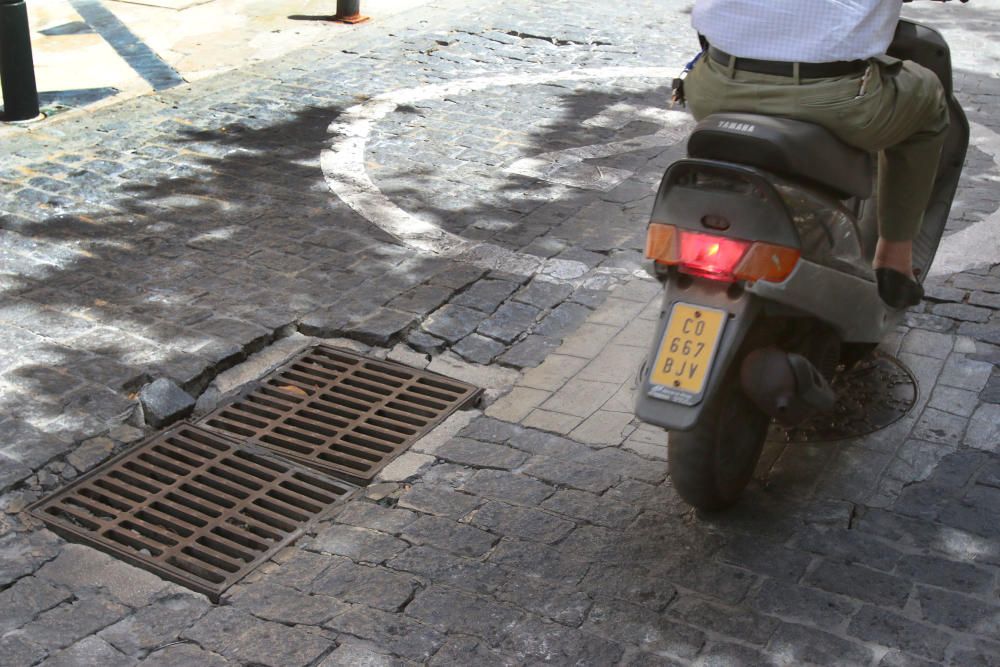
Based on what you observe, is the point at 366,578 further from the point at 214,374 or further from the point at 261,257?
the point at 261,257

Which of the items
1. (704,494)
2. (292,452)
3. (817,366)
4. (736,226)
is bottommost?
(292,452)

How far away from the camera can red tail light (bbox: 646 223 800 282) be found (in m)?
3.29

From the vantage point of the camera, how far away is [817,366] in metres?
3.82

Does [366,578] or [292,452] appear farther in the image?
[292,452]

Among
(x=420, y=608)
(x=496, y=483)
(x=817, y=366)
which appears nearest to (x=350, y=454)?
(x=496, y=483)

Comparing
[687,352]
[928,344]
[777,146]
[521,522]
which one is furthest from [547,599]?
[928,344]

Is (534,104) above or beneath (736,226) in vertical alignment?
beneath

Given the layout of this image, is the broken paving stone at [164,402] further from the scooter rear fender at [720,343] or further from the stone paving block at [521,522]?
the scooter rear fender at [720,343]

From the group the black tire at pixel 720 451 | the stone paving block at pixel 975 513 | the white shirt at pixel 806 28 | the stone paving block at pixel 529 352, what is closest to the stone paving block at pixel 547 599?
the black tire at pixel 720 451

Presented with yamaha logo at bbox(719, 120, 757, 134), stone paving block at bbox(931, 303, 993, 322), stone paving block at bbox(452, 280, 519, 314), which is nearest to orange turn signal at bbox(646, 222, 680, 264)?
yamaha logo at bbox(719, 120, 757, 134)

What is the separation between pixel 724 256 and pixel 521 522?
3.47 ft

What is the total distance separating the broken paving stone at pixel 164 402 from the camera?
14.2ft

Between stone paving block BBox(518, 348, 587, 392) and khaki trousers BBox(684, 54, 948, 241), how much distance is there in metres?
1.23

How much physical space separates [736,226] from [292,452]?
Result: 1.82 metres
